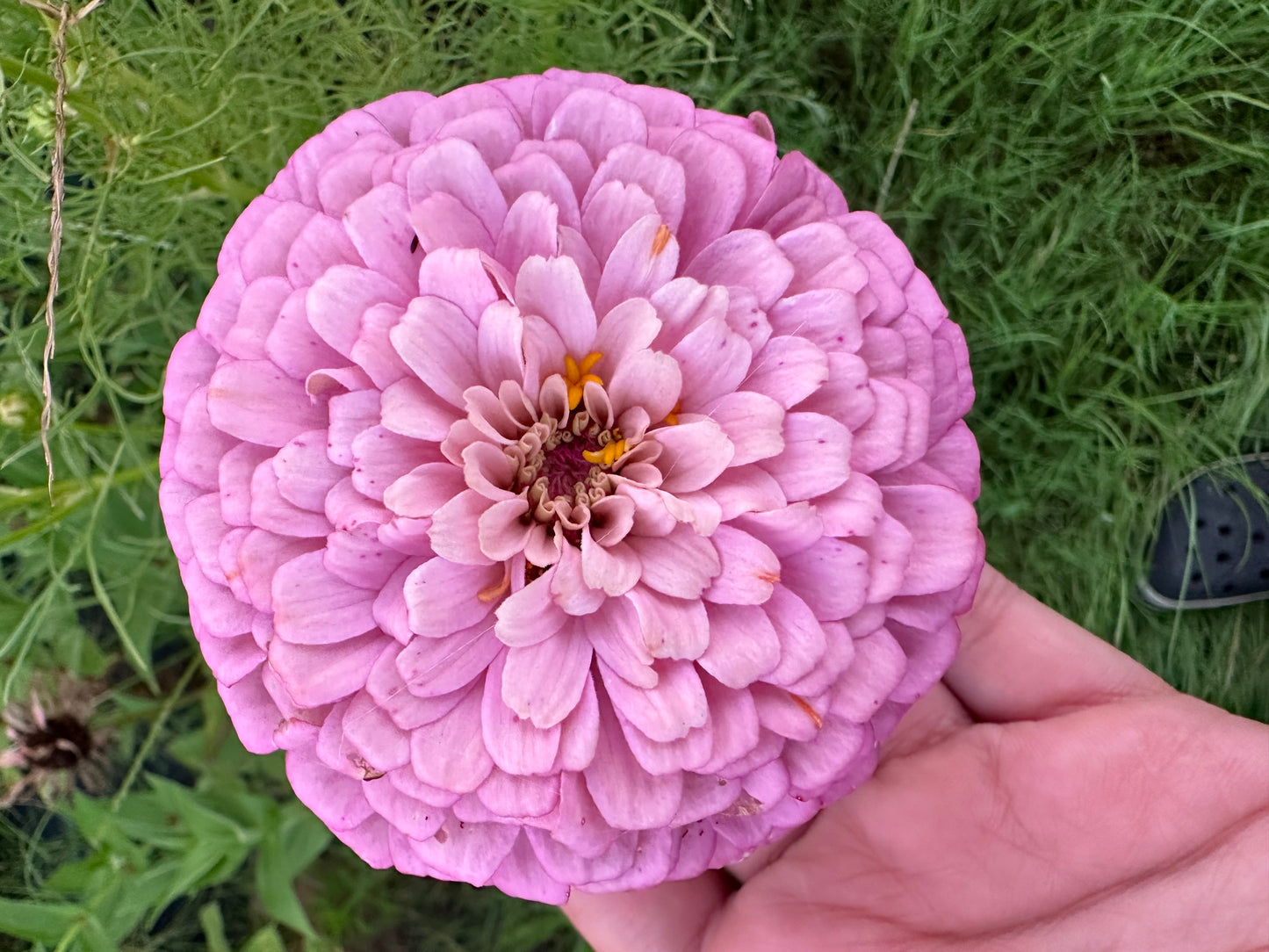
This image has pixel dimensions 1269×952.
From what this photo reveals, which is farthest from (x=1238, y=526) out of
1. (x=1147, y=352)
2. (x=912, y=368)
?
(x=912, y=368)

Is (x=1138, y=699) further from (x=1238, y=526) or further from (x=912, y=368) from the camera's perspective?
(x=912, y=368)

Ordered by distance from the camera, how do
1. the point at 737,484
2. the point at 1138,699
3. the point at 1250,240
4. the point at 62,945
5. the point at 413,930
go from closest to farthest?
the point at 737,484 → the point at 62,945 → the point at 1138,699 → the point at 1250,240 → the point at 413,930

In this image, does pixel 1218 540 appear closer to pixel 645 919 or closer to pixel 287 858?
pixel 645 919

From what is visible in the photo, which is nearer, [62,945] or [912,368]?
[912,368]

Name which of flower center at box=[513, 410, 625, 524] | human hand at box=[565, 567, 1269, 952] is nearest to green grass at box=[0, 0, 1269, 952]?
human hand at box=[565, 567, 1269, 952]

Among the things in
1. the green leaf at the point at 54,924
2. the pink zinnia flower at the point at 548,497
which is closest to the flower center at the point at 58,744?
the green leaf at the point at 54,924
